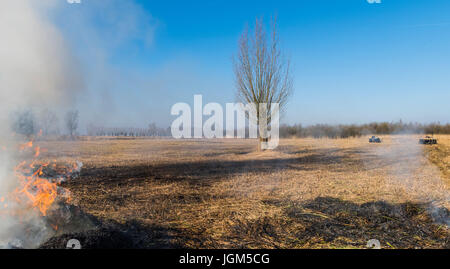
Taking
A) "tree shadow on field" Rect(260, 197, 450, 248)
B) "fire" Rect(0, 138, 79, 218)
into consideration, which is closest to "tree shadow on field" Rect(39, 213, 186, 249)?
"fire" Rect(0, 138, 79, 218)

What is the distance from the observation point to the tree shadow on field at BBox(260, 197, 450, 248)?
3361 millimetres

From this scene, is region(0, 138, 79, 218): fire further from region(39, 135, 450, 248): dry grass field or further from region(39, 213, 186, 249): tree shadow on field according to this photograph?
region(39, 135, 450, 248): dry grass field

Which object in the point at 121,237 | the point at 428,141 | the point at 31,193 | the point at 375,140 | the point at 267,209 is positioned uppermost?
the point at 428,141

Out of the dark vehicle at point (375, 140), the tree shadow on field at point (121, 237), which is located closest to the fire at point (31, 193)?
the tree shadow on field at point (121, 237)

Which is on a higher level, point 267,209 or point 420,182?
point 420,182

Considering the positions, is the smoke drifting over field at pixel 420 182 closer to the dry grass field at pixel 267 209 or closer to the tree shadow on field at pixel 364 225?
the dry grass field at pixel 267 209

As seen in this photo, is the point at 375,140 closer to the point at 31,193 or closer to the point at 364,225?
the point at 364,225

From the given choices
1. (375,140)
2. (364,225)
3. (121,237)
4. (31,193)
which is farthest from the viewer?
(375,140)

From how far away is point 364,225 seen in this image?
12.9 feet

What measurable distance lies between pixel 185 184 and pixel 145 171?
117 inches

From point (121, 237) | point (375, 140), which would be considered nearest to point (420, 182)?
point (121, 237)

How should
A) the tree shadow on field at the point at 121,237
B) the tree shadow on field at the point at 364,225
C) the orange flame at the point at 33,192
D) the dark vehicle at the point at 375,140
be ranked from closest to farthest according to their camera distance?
the tree shadow on field at the point at 121,237 → the tree shadow on field at the point at 364,225 → the orange flame at the point at 33,192 → the dark vehicle at the point at 375,140

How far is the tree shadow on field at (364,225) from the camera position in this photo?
3.36 m
